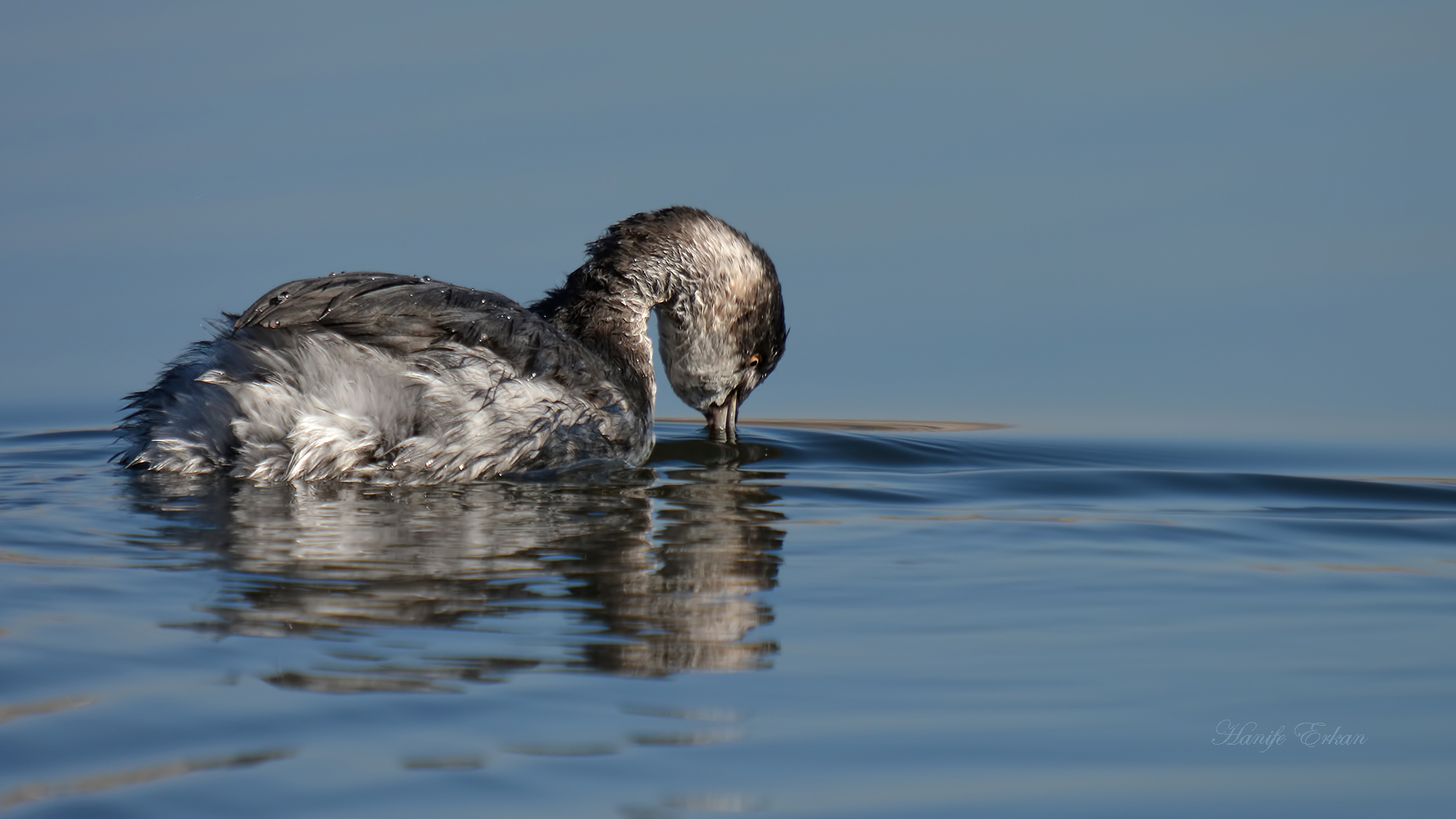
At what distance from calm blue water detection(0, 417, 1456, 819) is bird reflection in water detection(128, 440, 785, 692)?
20mm

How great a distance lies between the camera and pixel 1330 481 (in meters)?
7.50

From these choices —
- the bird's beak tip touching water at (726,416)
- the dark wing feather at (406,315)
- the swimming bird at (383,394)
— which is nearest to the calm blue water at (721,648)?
the swimming bird at (383,394)

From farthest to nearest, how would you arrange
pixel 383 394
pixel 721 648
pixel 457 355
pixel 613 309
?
pixel 613 309 < pixel 457 355 < pixel 383 394 < pixel 721 648

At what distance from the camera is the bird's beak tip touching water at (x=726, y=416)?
874 cm

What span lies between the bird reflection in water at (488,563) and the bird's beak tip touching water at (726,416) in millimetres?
1165

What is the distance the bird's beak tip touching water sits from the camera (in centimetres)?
874

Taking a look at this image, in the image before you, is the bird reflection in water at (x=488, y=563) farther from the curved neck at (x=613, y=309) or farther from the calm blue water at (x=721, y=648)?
the curved neck at (x=613, y=309)

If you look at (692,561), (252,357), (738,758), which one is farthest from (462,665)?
(252,357)

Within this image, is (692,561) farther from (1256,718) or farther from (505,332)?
(1256,718)

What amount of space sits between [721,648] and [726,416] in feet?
14.2

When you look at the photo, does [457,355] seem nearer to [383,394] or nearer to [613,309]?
[383,394]

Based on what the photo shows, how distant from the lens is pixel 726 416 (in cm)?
879
